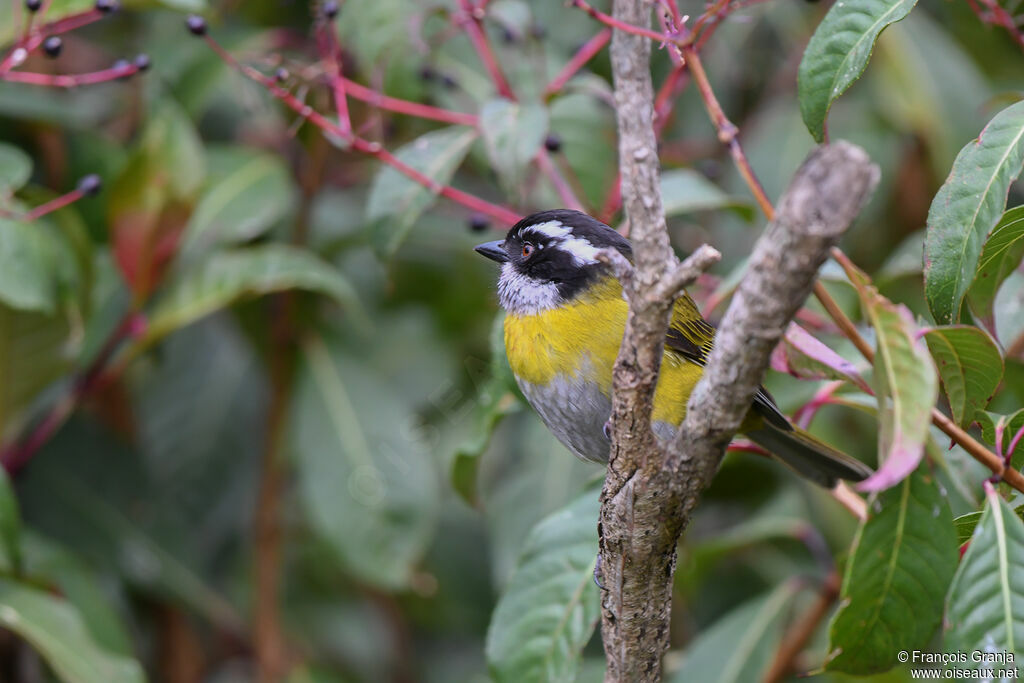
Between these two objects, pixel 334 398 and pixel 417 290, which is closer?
pixel 334 398

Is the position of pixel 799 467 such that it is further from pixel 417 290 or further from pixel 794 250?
pixel 417 290

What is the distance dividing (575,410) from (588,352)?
0.45 feet

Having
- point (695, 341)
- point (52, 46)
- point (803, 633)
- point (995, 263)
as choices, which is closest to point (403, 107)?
point (52, 46)

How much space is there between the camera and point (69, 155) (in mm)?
3664

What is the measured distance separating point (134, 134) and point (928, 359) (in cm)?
356

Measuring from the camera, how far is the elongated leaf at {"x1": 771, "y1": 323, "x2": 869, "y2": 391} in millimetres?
1902

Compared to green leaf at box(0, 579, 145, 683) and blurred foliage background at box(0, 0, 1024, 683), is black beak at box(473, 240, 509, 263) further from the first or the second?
green leaf at box(0, 579, 145, 683)

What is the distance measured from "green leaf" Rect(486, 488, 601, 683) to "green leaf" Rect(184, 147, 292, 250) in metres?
1.49

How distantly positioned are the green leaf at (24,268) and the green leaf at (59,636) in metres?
0.73

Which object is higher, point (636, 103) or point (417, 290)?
point (636, 103)

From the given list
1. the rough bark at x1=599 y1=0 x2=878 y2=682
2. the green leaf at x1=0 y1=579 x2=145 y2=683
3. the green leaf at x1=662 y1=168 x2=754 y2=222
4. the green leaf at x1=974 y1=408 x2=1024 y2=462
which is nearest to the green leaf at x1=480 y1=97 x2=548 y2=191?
the green leaf at x1=662 y1=168 x2=754 y2=222

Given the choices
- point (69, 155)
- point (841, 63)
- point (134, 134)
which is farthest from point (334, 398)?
point (841, 63)

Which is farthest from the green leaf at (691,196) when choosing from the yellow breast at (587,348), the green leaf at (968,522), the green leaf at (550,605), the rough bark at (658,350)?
the green leaf at (968,522)

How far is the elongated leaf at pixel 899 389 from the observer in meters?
1.45
